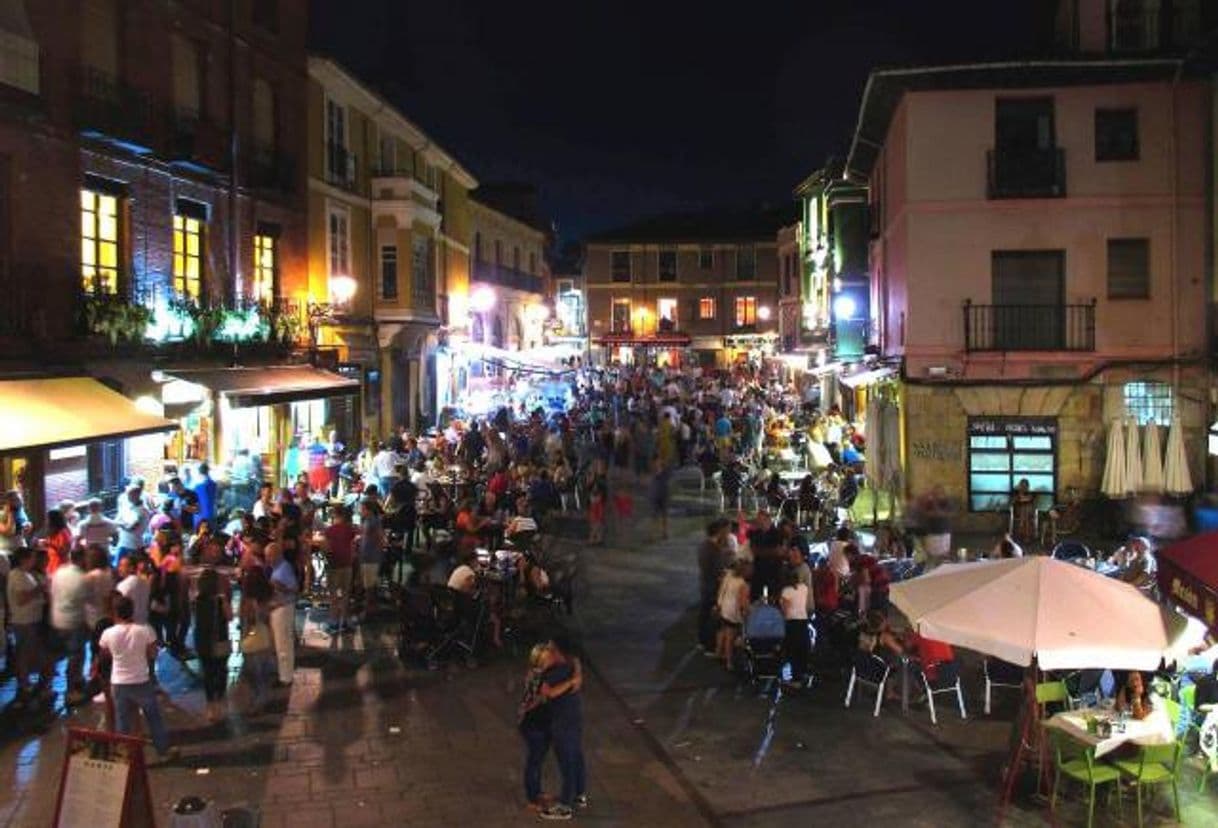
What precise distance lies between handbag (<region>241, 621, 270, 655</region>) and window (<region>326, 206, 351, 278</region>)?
1879 centimetres

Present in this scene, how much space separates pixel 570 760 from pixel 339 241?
2325cm

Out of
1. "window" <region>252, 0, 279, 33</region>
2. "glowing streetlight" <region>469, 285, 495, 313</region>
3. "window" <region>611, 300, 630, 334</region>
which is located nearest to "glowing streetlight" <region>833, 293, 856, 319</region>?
"window" <region>252, 0, 279, 33</region>

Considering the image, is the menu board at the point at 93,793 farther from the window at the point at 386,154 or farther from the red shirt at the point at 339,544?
the window at the point at 386,154

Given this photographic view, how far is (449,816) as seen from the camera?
9125mm

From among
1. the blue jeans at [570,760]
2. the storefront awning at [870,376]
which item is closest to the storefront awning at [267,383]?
the storefront awning at [870,376]

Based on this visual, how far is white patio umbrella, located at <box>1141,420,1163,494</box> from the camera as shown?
20.8 metres

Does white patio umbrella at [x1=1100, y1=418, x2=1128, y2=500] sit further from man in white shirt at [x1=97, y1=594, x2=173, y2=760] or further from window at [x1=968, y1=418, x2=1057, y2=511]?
man in white shirt at [x1=97, y1=594, x2=173, y2=760]

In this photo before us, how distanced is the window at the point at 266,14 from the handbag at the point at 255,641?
17.0m

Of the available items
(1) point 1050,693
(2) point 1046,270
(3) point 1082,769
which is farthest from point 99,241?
(2) point 1046,270

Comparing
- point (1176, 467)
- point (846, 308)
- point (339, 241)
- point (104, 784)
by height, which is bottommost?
point (104, 784)

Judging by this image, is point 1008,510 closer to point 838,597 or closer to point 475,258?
point 838,597

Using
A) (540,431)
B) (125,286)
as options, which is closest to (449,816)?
(125,286)

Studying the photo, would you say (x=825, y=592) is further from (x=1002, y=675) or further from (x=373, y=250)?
(x=373, y=250)

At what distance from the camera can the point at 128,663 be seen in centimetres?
991
